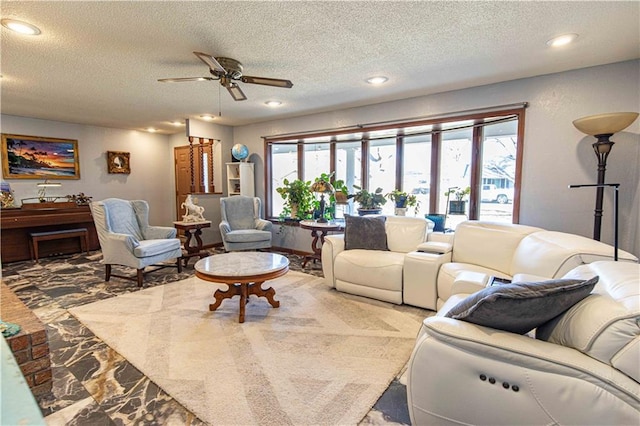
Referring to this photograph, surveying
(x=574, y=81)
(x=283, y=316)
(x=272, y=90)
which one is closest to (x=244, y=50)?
(x=272, y=90)

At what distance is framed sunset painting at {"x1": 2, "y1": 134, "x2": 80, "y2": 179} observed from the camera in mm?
5145

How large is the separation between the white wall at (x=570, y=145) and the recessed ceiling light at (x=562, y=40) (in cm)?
80

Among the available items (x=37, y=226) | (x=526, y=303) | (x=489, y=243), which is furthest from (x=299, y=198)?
(x=37, y=226)

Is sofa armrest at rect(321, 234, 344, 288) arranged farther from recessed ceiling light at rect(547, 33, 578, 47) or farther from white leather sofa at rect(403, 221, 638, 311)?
recessed ceiling light at rect(547, 33, 578, 47)

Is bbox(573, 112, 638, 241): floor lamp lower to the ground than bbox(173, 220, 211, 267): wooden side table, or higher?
higher

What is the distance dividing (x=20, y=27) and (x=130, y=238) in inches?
87.3

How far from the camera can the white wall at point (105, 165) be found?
5.37 meters

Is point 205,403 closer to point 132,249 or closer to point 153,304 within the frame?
point 153,304

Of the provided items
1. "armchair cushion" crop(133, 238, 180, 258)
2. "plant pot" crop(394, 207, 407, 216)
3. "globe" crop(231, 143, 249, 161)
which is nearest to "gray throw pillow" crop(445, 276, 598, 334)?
"plant pot" crop(394, 207, 407, 216)

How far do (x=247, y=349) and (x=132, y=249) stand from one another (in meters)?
2.25

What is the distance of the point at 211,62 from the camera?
7.94 feet

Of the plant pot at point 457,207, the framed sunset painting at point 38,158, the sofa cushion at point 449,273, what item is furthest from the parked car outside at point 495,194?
the framed sunset painting at point 38,158

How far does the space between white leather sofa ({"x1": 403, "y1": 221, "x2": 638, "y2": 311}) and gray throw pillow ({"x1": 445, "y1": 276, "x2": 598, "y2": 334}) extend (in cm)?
90

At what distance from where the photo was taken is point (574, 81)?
3.01 m
